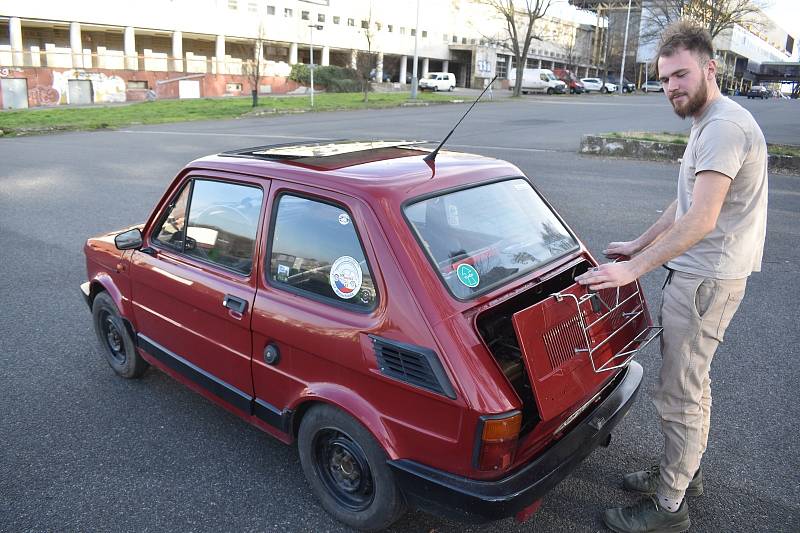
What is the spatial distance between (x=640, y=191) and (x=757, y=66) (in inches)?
4746

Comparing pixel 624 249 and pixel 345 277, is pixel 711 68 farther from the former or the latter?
pixel 345 277

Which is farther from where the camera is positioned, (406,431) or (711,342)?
(711,342)

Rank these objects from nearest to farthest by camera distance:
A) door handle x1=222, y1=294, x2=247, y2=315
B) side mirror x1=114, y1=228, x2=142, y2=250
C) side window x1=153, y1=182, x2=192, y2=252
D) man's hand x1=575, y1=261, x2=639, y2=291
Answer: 1. man's hand x1=575, y1=261, x2=639, y2=291
2. door handle x1=222, y1=294, x2=247, y2=315
3. side window x1=153, y1=182, x2=192, y2=252
4. side mirror x1=114, y1=228, x2=142, y2=250

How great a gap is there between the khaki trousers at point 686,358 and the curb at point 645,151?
37.8 feet

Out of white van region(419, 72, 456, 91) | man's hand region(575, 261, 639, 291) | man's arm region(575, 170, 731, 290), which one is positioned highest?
white van region(419, 72, 456, 91)

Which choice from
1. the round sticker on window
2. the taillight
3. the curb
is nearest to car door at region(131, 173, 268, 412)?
the round sticker on window

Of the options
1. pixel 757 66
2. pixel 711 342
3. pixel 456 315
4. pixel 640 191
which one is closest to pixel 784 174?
pixel 640 191

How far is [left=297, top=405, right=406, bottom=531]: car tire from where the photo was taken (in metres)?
2.50

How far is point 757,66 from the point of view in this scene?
108688 millimetres

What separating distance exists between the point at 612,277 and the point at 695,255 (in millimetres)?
400

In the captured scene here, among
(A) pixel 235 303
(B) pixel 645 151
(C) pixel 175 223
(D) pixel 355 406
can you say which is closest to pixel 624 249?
(D) pixel 355 406

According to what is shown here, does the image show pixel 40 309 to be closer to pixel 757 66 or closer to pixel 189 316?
pixel 189 316

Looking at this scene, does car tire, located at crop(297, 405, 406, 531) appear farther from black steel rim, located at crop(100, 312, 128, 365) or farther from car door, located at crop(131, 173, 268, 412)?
black steel rim, located at crop(100, 312, 128, 365)

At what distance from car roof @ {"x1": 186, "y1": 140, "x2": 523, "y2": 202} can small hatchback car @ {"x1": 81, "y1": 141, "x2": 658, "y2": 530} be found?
0.01 m
